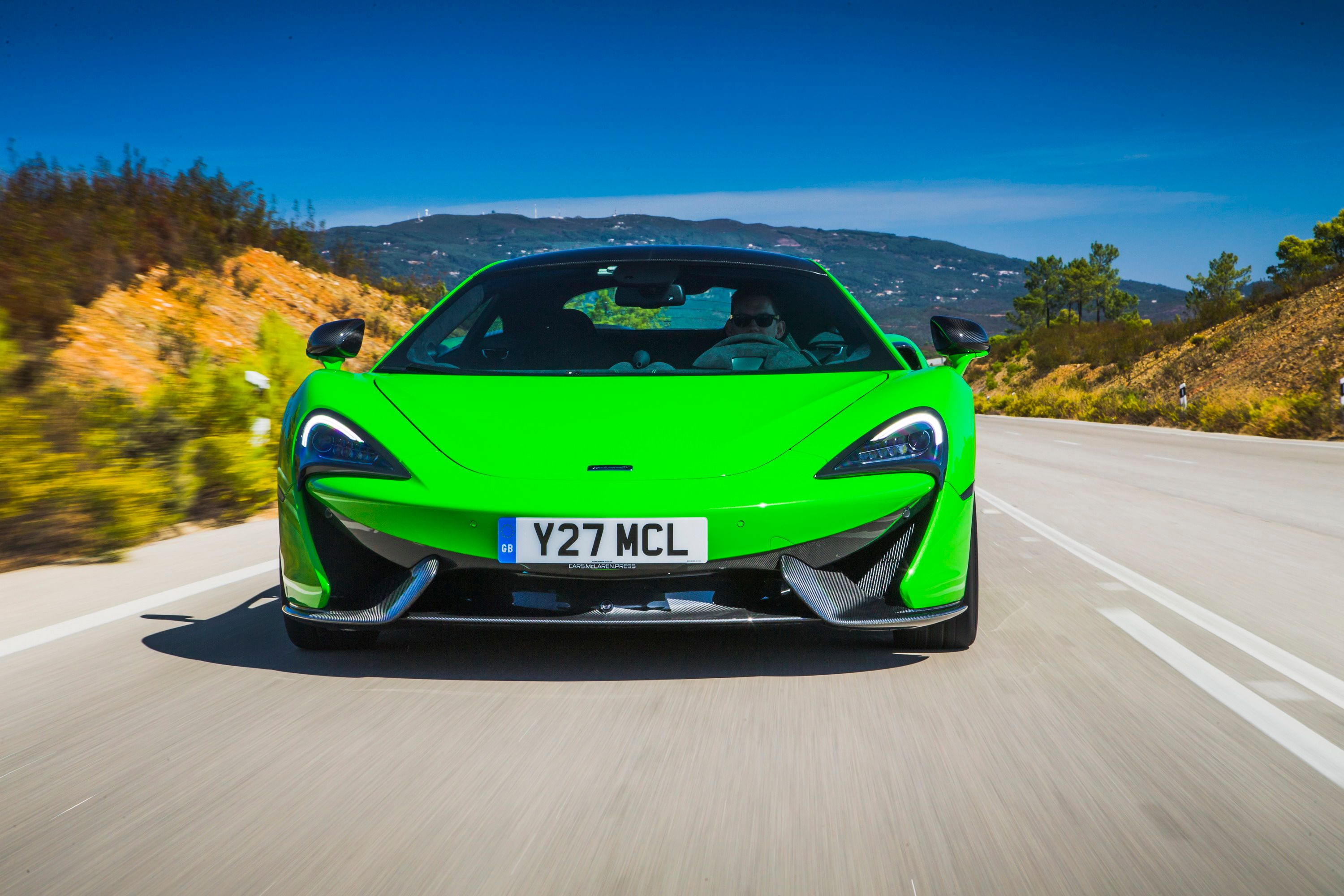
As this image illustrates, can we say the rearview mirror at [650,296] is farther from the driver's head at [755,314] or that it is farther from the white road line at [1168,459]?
the white road line at [1168,459]

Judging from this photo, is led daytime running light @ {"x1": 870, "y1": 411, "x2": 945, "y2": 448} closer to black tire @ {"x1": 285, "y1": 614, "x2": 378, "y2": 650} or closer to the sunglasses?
the sunglasses

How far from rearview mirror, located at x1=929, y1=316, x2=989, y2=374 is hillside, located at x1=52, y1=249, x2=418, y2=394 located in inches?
191

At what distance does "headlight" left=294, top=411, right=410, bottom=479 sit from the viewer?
10.8 feet

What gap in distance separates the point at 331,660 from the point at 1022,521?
5.23 m

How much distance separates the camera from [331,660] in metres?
3.65

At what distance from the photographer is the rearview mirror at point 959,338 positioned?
453 centimetres

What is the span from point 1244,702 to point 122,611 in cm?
406

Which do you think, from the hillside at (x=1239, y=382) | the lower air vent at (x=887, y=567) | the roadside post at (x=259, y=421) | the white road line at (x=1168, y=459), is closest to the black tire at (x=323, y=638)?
the lower air vent at (x=887, y=567)

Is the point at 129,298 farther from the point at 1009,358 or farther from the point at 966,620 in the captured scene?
the point at 1009,358

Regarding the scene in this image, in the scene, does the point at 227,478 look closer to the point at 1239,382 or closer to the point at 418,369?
the point at 418,369

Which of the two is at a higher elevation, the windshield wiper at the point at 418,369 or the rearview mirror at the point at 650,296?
the rearview mirror at the point at 650,296

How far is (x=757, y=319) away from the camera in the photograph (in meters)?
4.88

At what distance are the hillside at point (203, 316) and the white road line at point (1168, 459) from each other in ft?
34.6

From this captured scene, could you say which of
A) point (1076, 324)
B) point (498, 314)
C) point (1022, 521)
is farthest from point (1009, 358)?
point (498, 314)
